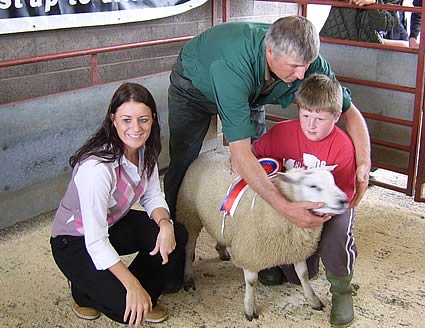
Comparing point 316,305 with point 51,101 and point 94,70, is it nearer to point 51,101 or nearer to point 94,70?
point 51,101

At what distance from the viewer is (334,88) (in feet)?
7.52

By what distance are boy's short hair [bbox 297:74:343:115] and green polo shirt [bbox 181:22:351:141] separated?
0.47ft

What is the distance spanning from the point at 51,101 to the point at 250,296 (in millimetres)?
1569

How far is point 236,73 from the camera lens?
2223mm

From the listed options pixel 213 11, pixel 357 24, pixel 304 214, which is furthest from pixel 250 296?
pixel 213 11

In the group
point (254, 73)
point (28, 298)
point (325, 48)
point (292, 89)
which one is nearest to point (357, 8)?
point (325, 48)

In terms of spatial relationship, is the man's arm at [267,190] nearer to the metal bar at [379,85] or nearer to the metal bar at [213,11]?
the metal bar at [379,85]

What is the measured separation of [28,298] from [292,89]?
140cm

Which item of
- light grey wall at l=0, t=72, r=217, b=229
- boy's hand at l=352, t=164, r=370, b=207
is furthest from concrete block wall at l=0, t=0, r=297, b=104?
boy's hand at l=352, t=164, r=370, b=207

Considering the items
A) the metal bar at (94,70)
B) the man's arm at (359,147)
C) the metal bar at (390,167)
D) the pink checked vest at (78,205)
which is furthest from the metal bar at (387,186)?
the pink checked vest at (78,205)

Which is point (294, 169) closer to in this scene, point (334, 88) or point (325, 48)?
point (334, 88)

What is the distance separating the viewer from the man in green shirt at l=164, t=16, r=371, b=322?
6.86 ft

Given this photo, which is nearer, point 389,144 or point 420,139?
point 420,139

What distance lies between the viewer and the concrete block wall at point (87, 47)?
10.4ft
